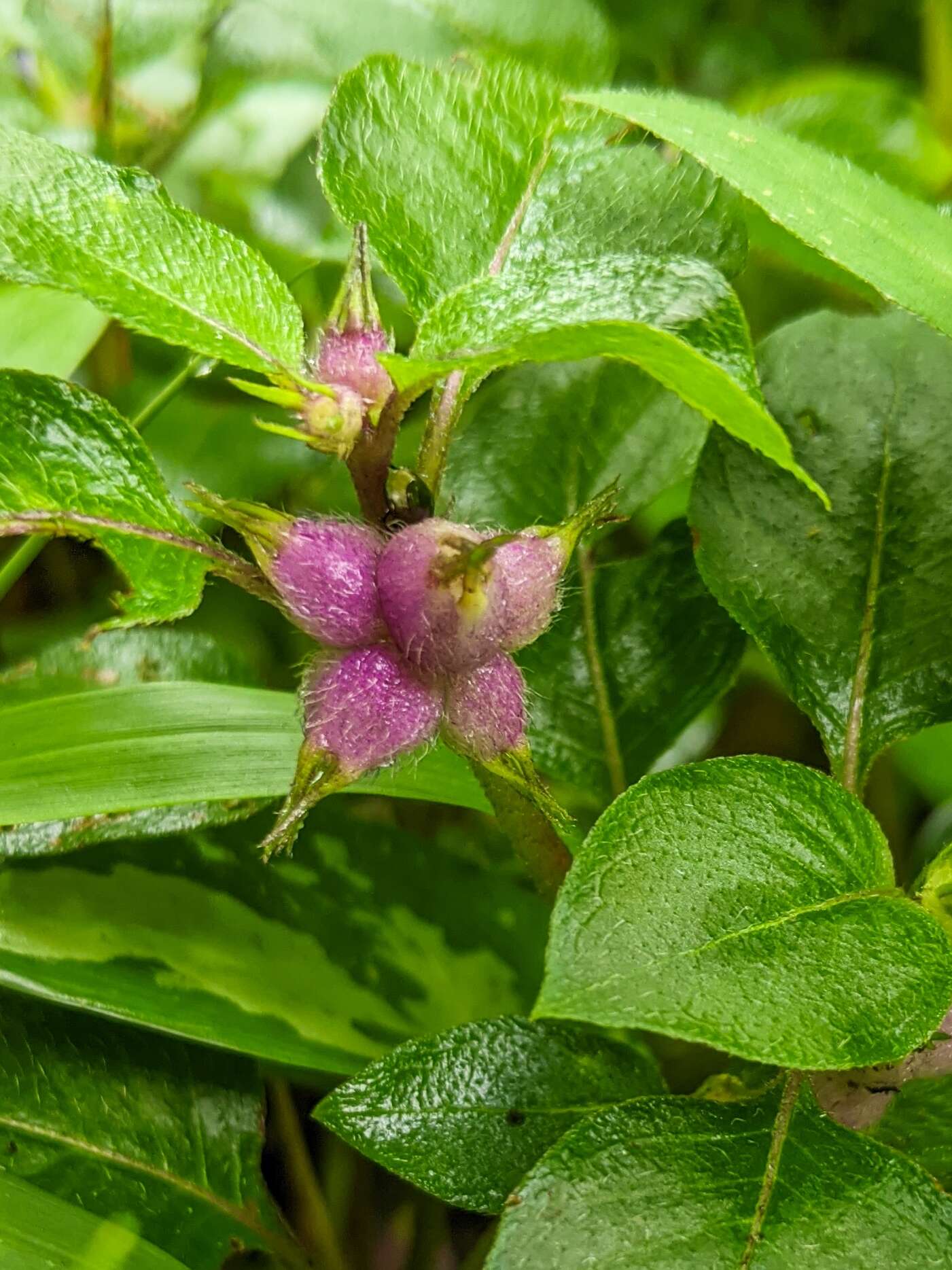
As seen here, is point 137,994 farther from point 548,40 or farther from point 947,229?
point 548,40

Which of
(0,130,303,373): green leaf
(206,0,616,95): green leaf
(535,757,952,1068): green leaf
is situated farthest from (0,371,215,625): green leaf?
(206,0,616,95): green leaf

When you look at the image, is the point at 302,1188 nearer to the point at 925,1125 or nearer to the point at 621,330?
the point at 925,1125

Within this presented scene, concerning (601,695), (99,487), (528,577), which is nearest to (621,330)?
(528,577)

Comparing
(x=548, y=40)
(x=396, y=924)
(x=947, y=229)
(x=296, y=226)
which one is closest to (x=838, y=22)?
(x=548, y=40)

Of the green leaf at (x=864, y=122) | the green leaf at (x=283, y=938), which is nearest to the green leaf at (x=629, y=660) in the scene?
the green leaf at (x=283, y=938)

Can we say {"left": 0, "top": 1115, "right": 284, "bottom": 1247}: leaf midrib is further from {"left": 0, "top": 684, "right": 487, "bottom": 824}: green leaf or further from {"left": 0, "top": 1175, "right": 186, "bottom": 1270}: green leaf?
{"left": 0, "top": 684, "right": 487, "bottom": 824}: green leaf

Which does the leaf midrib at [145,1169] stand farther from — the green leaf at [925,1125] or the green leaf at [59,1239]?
the green leaf at [925,1125]
